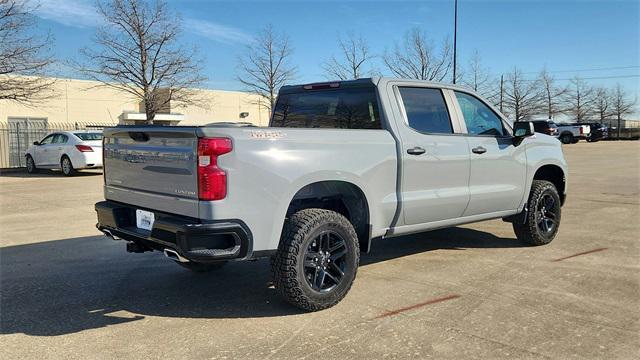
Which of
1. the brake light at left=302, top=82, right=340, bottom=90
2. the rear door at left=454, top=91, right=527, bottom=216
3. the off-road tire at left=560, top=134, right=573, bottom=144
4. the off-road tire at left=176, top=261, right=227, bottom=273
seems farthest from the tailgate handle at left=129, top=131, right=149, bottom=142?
the off-road tire at left=560, top=134, right=573, bottom=144

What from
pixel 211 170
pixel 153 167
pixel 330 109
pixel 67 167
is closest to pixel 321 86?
pixel 330 109

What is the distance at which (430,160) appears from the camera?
512cm

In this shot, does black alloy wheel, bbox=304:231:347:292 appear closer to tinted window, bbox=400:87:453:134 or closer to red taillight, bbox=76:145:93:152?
tinted window, bbox=400:87:453:134

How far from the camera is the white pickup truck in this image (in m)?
3.79

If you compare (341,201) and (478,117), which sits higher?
(478,117)

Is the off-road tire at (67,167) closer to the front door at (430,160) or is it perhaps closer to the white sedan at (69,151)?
the white sedan at (69,151)

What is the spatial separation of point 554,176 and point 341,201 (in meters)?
3.62

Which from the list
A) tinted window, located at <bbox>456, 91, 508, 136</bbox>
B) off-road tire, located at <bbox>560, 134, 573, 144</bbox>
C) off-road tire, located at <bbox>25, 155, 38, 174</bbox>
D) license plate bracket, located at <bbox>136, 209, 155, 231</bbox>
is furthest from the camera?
off-road tire, located at <bbox>560, 134, 573, 144</bbox>

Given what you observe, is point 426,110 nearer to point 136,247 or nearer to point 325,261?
point 325,261

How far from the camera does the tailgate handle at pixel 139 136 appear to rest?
4.26 metres

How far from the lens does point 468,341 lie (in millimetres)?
3678

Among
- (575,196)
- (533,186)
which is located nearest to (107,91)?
(575,196)

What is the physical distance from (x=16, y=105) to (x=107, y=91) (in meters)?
6.40

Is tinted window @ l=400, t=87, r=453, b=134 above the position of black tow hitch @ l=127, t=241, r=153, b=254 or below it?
above
